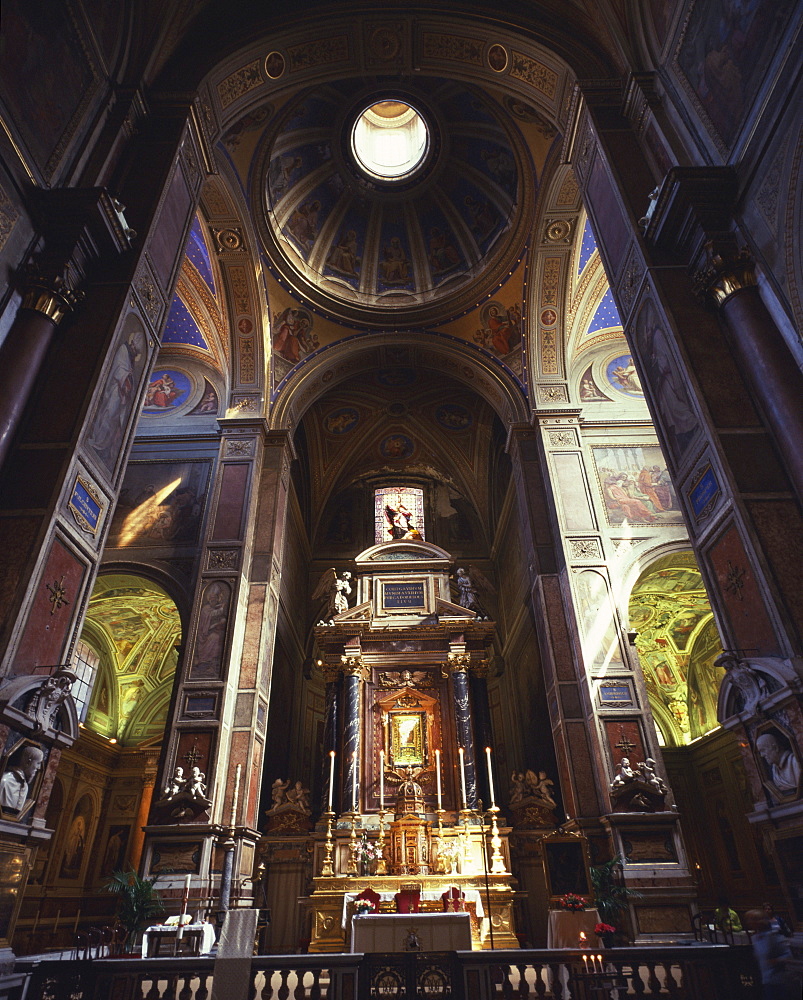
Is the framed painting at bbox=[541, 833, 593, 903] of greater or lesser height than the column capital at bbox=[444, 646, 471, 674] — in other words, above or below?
below

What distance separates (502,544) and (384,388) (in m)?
6.64

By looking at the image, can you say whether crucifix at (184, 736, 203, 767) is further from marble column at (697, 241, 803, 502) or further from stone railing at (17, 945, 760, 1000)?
marble column at (697, 241, 803, 502)

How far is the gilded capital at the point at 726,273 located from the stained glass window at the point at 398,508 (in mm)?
15238

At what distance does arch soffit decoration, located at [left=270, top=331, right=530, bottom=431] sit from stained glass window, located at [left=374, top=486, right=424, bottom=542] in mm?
5555

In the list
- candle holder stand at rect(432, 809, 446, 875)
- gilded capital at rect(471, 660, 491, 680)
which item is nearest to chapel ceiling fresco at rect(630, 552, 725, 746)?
gilded capital at rect(471, 660, 491, 680)

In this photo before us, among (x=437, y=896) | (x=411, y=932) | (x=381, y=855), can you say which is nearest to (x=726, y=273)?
(x=411, y=932)

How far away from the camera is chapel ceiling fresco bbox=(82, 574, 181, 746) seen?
59.0 feet

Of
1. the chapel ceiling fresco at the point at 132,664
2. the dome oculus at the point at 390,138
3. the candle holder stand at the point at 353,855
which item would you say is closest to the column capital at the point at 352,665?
the candle holder stand at the point at 353,855

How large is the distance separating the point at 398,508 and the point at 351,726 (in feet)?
30.4

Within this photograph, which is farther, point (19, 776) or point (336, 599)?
point (336, 599)

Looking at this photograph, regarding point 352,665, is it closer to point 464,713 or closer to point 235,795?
point 464,713

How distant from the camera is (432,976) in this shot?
5441 mm

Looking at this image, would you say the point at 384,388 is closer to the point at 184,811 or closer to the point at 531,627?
the point at 531,627

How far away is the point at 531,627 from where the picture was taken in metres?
16.0
